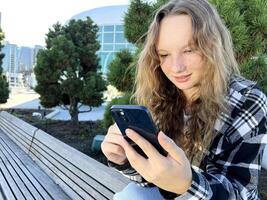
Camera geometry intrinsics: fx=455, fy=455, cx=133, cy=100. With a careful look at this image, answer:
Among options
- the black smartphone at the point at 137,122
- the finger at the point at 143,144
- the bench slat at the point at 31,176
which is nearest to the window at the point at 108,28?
the bench slat at the point at 31,176

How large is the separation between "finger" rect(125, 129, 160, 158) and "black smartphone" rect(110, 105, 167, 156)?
0.01 meters

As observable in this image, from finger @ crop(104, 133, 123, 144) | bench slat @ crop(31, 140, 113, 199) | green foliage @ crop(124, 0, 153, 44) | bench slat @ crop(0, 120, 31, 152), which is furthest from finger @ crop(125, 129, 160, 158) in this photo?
bench slat @ crop(0, 120, 31, 152)

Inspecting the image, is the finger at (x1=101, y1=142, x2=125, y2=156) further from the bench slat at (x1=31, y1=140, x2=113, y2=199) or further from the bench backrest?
the bench backrest

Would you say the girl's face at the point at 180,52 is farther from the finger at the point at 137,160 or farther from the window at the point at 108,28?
the window at the point at 108,28

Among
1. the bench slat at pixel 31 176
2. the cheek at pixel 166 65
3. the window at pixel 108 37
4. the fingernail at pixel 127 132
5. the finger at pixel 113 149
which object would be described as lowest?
the bench slat at pixel 31 176

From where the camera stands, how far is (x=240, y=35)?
13.5ft

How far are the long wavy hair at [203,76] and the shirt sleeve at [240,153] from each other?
7 cm

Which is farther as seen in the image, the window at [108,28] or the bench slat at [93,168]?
the window at [108,28]

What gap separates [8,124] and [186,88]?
23.4 feet

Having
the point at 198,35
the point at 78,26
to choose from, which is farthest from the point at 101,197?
the point at 78,26

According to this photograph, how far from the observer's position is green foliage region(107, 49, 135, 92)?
16.8ft

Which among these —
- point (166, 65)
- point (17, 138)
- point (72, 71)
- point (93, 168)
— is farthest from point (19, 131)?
point (166, 65)

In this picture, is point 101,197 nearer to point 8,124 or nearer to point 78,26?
point 8,124

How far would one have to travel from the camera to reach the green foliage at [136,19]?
4785mm
